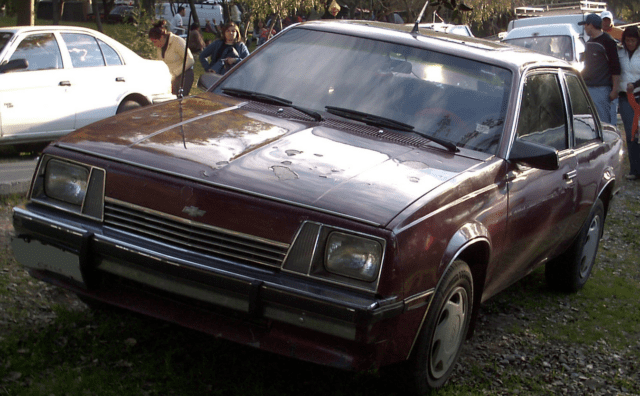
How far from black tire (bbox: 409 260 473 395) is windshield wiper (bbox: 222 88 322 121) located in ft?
3.77

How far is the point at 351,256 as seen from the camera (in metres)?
3.07

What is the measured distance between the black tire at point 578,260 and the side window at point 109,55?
626cm

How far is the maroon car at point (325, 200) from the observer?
306 cm

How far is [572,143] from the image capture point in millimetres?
4980

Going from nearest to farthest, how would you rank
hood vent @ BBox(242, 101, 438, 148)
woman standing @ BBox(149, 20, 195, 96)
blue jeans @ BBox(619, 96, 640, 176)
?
hood vent @ BBox(242, 101, 438, 148)
blue jeans @ BBox(619, 96, 640, 176)
woman standing @ BBox(149, 20, 195, 96)

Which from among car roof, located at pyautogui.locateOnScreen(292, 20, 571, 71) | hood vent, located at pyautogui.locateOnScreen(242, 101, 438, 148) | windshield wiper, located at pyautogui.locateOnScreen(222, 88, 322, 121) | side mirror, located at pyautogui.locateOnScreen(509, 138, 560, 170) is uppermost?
car roof, located at pyautogui.locateOnScreen(292, 20, 571, 71)

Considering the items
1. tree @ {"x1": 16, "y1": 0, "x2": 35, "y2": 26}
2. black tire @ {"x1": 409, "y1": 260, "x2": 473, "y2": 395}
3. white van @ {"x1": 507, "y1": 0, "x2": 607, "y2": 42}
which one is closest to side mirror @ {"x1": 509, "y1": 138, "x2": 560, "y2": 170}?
black tire @ {"x1": 409, "y1": 260, "x2": 473, "y2": 395}

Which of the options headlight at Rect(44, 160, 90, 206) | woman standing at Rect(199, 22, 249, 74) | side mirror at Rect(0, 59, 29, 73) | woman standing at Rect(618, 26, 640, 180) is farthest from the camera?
woman standing at Rect(618, 26, 640, 180)

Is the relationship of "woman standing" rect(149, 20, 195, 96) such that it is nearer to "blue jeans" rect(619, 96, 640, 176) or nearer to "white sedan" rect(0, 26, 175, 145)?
"white sedan" rect(0, 26, 175, 145)

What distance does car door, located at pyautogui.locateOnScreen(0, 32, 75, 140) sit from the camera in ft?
27.8

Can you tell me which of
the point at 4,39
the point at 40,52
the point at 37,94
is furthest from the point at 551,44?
the point at 4,39

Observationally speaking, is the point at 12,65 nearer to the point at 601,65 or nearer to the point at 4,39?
the point at 4,39

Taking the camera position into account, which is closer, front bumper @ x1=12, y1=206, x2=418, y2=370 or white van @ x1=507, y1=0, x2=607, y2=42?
front bumper @ x1=12, y1=206, x2=418, y2=370

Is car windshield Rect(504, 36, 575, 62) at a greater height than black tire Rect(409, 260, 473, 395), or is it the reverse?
black tire Rect(409, 260, 473, 395)
